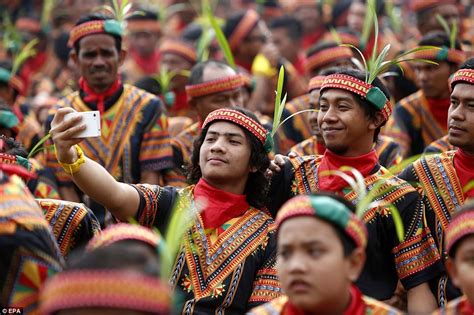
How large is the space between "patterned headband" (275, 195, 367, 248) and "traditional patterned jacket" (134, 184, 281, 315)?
1.17 m

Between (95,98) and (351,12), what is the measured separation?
18.0 feet

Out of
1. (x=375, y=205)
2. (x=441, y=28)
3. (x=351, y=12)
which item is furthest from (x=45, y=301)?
(x=351, y=12)

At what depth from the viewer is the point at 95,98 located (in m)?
6.94

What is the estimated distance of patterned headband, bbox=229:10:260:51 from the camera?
10.4 metres

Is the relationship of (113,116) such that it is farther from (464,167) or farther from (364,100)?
(464,167)

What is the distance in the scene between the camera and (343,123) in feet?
17.9

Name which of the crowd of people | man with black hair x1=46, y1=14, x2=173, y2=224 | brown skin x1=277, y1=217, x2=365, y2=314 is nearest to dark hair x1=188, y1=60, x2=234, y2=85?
the crowd of people

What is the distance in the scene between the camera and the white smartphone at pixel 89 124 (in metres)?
4.70

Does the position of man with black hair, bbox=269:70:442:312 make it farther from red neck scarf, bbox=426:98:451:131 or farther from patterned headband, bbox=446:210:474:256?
red neck scarf, bbox=426:98:451:131

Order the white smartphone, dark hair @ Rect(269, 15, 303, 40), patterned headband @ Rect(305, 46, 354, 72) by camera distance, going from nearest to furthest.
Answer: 1. the white smartphone
2. patterned headband @ Rect(305, 46, 354, 72)
3. dark hair @ Rect(269, 15, 303, 40)

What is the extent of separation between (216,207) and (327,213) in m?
1.52

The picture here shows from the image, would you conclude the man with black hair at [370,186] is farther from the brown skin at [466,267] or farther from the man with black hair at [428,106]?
the man with black hair at [428,106]

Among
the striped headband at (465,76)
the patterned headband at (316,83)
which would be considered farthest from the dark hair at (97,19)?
the striped headband at (465,76)

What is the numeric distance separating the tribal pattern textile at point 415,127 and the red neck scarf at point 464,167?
180 cm
